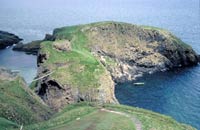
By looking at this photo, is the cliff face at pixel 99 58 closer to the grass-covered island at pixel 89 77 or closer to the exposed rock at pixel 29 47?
the grass-covered island at pixel 89 77

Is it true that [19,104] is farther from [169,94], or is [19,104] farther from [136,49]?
[136,49]

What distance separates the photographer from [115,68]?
377ft

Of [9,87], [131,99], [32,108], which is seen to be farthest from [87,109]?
[131,99]

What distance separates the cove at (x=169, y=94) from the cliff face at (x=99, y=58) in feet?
16.9

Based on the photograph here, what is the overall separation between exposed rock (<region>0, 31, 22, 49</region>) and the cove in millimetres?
63755

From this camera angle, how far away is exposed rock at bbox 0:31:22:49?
512ft

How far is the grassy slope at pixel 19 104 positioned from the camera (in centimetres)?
5497

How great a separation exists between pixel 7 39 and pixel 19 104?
10450 cm

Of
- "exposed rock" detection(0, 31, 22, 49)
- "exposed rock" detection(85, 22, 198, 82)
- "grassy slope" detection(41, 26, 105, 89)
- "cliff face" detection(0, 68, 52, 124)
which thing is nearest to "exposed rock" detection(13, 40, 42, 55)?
"exposed rock" detection(0, 31, 22, 49)

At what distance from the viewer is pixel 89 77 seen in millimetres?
83438

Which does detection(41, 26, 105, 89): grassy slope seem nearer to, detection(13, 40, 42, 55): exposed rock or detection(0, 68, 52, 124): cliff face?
detection(0, 68, 52, 124): cliff face

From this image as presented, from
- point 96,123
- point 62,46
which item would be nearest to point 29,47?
point 62,46

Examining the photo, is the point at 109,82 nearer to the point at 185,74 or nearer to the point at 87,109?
the point at 87,109

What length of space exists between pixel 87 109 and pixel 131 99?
121 ft
